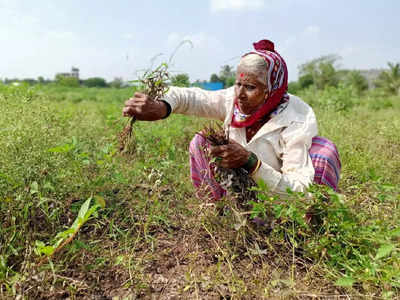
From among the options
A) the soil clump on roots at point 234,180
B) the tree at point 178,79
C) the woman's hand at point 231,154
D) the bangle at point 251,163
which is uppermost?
the tree at point 178,79

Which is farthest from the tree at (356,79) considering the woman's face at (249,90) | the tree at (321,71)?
the woman's face at (249,90)

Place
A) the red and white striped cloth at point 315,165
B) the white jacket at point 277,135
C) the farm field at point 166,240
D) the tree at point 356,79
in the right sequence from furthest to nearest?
the tree at point 356,79 < the red and white striped cloth at point 315,165 < the white jacket at point 277,135 < the farm field at point 166,240

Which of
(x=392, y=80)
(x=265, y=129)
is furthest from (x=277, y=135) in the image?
(x=392, y=80)

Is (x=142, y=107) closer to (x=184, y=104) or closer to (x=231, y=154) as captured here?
(x=184, y=104)

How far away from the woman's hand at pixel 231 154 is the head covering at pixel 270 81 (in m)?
0.38

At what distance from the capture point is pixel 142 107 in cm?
174

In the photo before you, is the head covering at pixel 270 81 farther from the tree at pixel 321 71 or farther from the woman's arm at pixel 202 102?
the tree at pixel 321 71

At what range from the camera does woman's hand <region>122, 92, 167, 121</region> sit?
1740 mm

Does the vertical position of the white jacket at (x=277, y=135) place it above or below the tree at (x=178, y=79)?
below

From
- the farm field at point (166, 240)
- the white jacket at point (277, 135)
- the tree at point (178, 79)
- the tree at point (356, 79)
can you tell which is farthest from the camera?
the tree at point (356, 79)

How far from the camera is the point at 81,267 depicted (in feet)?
5.07

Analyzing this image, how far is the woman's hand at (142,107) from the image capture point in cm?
174

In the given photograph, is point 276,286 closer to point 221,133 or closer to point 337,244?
point 337,244

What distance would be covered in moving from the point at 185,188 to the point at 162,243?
0.60 metres
